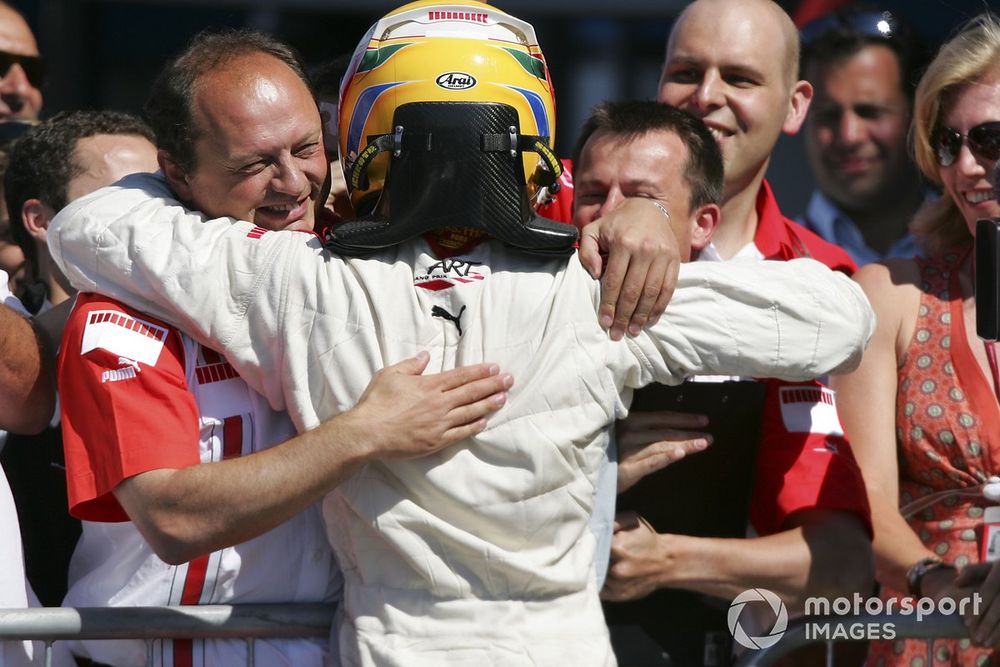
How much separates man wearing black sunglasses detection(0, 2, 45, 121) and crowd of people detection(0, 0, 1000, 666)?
1.76 meters

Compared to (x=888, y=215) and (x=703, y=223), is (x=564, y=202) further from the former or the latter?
(x=888, y=215)

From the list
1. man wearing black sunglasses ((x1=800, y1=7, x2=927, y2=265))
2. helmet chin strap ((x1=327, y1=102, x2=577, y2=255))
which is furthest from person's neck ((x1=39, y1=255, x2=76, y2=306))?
man wearing black sunglasses ((x1=800, y1=7, x2=927, y2=265))

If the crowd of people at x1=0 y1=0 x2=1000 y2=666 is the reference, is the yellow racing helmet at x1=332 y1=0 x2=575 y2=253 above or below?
above

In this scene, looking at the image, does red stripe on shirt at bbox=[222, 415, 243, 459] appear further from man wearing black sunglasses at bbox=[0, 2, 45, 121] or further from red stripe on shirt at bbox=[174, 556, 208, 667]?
man wearing black sunglasses at bbox=[0, 2, 45, 121]

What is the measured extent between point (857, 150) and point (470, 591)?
421cm

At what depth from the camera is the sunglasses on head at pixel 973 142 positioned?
352 cm

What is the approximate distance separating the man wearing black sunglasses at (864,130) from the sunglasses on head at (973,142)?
2453 mm

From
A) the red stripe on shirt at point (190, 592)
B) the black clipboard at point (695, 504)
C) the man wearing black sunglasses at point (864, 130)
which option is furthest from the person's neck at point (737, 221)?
the man wearing black sunglasses at point (864, 130)

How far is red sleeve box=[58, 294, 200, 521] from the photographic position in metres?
2.50

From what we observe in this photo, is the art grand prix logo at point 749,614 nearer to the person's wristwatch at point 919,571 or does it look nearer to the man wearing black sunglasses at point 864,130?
the person's wristwatch at point 919,571

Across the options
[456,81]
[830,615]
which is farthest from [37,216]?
[830,615]

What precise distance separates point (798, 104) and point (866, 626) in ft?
6.64

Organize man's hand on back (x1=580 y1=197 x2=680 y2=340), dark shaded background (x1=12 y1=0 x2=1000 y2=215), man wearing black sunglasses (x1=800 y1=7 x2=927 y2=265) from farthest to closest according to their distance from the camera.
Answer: dark shaded background (x1=12 y1=0 x2=1000 y2=215) → man wearing black sunglasses (x1=800 y1=7 x2=927 y2=265) → man's hand on back (x1=580 y1=197 x2=680 y2=340)

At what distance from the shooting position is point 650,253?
2584 millimetres
